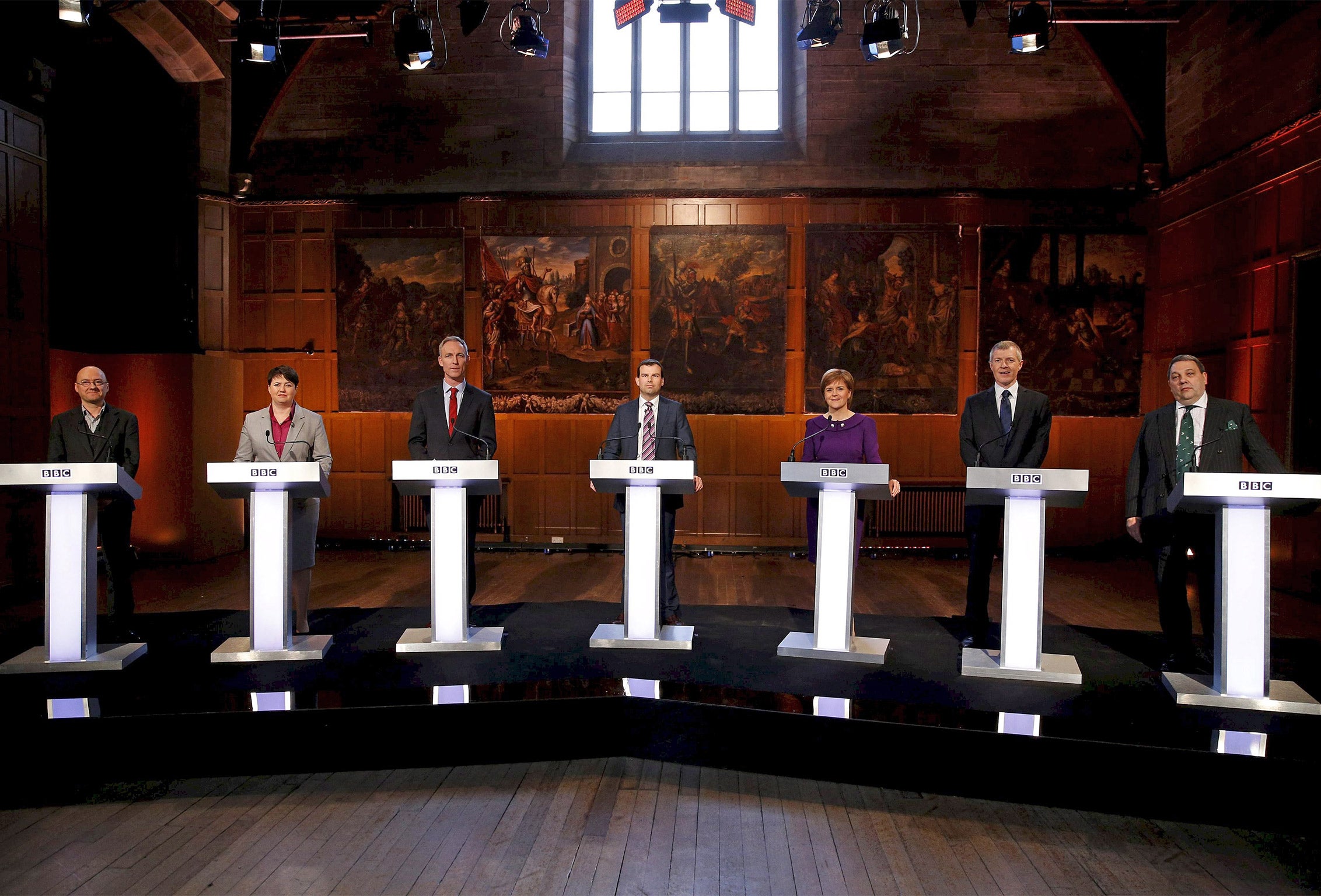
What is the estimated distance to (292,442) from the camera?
3977 millimetres

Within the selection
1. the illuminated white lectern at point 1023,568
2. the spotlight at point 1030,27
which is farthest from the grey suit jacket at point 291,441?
the spotlight at point 1030,27

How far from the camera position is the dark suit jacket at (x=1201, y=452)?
11.4ft

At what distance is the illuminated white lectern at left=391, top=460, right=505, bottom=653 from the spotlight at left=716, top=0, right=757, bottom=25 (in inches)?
158

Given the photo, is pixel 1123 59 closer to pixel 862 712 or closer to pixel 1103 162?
pixel 1103 162

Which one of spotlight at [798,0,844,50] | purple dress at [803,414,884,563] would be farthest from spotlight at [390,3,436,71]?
purple dress at [803,414,884,563]

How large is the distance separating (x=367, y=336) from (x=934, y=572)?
6040 mm

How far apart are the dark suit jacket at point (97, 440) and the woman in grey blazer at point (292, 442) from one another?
615 millimetres

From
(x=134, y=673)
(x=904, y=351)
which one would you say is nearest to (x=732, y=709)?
(x=134, y=673)

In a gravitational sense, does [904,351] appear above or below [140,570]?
above

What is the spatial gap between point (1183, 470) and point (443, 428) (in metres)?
3.50

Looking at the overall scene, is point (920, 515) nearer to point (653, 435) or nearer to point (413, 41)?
point (653, 435)

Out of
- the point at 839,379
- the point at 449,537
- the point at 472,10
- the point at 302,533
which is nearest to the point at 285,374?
the point at 302,533

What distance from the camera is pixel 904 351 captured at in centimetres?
812

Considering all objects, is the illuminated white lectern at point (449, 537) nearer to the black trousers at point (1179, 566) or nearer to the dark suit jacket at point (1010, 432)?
the dark suit jacket at point (1010, 432)
